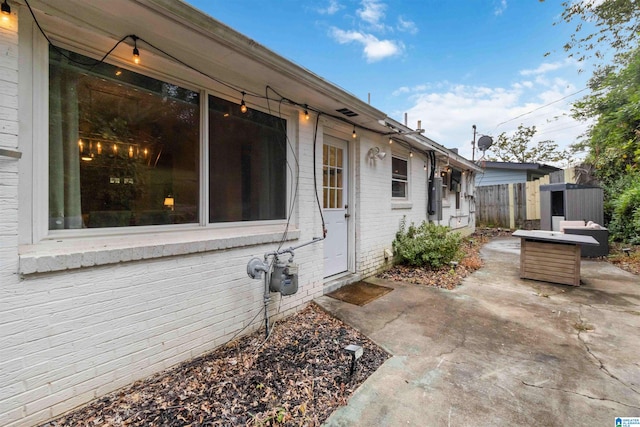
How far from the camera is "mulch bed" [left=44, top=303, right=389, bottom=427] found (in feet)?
5.88

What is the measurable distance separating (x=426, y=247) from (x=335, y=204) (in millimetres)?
2340

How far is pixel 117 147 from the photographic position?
2160 millimetres

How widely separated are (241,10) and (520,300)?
631 centimetres

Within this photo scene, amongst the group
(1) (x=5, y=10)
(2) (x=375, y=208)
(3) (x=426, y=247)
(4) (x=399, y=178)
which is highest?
(1) (x=5, y=10)

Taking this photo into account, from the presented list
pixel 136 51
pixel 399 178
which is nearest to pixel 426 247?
pixel 399 178

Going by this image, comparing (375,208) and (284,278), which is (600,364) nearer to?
(284,278)

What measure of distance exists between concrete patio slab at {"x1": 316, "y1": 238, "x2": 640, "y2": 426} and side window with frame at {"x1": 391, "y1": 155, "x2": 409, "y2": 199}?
2.43 meters

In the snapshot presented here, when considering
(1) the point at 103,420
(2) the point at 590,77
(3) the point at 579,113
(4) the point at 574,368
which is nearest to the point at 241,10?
(1) the point at 103,420

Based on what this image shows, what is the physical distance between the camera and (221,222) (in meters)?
2.85

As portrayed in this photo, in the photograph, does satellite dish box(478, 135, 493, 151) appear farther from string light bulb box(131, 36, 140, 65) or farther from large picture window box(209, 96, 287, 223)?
string light bulb box(131, 36, 140, 65)

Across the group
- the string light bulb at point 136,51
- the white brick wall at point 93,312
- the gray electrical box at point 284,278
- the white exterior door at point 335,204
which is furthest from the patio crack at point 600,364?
the string light bulb at point 136,51

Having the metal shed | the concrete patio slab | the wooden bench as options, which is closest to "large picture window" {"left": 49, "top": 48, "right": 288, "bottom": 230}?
the concrete patio slab

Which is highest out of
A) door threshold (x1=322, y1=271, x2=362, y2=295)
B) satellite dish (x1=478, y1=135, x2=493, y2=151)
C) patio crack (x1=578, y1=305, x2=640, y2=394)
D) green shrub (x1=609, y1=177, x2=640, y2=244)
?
satellite dish (x1=478, y1=135, x2=493, y2=151)

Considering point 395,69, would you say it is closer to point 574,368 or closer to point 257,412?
point 574,368
